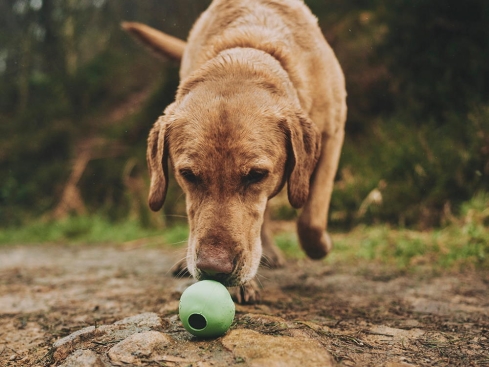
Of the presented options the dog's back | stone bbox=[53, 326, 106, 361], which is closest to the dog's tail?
the dog's back

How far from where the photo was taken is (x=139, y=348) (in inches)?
74.8

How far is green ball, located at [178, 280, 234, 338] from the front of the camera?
1984 mm

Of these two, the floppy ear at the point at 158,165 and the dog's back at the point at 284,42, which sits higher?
the dog's back at the point at 284,42

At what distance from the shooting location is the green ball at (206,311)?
198 centimetres

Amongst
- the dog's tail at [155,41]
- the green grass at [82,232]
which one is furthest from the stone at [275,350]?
the green grass at [82,232]

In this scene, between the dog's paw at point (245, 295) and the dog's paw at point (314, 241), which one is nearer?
the dog's paw at point (245, 295)

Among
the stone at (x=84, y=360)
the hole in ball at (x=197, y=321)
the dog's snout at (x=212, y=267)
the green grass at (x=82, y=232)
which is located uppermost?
the dog's snout at (x=212, y=267)

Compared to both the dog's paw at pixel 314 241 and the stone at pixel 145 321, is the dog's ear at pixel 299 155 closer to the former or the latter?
the dog's paw at pixel 314 241

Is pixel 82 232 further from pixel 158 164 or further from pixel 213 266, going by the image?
pixel 213 266

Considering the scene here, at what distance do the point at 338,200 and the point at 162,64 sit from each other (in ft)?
18.7

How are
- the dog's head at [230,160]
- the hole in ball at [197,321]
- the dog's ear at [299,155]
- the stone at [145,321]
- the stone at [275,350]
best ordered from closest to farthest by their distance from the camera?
the stone at [275,350] < the hole in ball at [197,321] < the stone at [145,321] < the dog's head at [230,160] < the dog's ear at [299,155]

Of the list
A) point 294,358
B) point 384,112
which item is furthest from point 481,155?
point 294,358

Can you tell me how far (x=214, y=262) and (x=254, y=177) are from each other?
1.99ft

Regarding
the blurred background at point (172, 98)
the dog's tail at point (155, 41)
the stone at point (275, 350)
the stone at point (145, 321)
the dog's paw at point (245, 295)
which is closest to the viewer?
the stone at point (275, 350)
